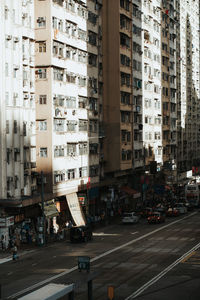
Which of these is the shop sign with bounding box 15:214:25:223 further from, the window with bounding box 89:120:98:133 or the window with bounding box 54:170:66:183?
the window with bounding box 89:120:98:133

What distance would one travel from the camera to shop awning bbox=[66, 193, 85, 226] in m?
64.5

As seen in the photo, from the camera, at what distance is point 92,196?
234 feet

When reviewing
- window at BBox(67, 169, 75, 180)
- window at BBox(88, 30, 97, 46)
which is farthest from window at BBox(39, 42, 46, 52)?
window at BBox(67, 169, 75, 180)

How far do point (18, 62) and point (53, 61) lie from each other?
698 centimetres

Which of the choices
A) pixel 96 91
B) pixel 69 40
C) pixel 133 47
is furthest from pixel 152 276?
pixel 133 47

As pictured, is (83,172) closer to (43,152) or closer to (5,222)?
(43,152)

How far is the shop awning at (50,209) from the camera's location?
57847mm

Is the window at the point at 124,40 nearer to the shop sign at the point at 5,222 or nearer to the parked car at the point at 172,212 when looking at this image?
the parked car at the point at 172,212

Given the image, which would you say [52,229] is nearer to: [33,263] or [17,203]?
[17,203]

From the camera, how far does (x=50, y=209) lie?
58.8m

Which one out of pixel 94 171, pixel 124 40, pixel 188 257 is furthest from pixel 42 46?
pixel 188 257

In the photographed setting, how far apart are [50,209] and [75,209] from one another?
699cm

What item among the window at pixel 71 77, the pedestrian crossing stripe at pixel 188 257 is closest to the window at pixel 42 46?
the window at pixel 71 77

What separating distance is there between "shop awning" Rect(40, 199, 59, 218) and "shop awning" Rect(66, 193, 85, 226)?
4.39 meters
